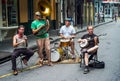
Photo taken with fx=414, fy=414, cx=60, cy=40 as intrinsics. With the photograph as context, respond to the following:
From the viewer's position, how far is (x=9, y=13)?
25.3 metres

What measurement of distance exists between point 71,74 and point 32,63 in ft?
9.23

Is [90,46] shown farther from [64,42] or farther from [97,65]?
[64,42]

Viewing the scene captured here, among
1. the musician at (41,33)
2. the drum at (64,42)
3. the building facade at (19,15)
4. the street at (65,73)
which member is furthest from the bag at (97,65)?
the building facade at (19,15)

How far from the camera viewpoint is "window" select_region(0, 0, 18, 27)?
24000 millimetres

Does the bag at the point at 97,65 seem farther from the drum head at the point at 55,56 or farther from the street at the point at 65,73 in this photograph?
the drum head at the point at 55,56

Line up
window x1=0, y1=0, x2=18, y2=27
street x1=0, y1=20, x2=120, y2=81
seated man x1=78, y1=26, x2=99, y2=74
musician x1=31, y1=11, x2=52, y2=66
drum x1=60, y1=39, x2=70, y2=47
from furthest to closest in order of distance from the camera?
window x1=0, y1=0, x2=18, y2=27, drum x1=60, y1=39, x2=70, y2=47, musician x1=31, y1=11, x2=52, y2=66, seated man x1=78, y1=26, x2=99, y2=74, street x1=0, y1=20, x2=120, y2=81

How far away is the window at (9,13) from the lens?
2400 cm

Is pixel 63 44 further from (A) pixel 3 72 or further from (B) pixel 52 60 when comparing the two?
(A) pixel 3 72

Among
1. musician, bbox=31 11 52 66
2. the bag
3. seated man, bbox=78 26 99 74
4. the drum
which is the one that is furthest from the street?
the drum

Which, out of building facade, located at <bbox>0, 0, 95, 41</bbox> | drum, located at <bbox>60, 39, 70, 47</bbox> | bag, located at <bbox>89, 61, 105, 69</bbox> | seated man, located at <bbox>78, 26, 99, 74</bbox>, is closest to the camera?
seated man, located at <bbox>78, 26, 99, 74</bbox>

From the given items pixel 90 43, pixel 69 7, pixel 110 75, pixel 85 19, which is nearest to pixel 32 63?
pixel 90 43

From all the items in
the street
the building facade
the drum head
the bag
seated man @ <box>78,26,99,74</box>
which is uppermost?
the building facade

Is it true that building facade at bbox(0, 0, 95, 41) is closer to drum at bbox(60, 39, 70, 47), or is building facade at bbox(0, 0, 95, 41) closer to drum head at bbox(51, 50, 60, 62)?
drum at bbox(60, 39, 70, 47)

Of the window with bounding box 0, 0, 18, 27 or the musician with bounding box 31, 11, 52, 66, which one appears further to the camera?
the window with bounding box 0, 0, 18, 27
